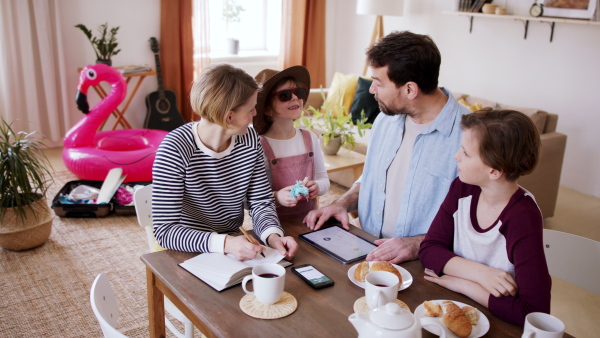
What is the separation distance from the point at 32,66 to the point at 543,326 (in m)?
4.82

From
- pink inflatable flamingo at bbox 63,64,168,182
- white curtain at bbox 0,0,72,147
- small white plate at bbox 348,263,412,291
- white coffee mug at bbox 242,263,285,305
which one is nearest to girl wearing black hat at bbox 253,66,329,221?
small white plate at bbox 348,263,412,291

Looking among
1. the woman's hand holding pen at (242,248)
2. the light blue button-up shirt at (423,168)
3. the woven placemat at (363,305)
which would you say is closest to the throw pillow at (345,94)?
the light blue button-up shirt at (423,168)

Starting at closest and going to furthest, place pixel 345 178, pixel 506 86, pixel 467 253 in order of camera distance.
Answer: pixel 467 253 < pixel 345 178 < pixel 506 86

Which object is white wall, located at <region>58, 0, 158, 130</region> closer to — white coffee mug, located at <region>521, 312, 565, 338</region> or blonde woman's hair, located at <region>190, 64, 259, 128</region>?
blonde woman's hair, located at <region>190, 64, 259, 128</region>

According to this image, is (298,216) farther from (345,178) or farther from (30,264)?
(345,178)

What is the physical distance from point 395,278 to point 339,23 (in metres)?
5.70

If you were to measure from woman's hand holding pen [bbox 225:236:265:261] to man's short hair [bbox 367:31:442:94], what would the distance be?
2.51ft

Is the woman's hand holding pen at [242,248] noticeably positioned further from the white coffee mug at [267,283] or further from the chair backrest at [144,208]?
the chair backrest at [144,208]

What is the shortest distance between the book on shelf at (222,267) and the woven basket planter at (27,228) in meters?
1.97

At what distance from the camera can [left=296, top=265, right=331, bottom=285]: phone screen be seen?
144 cm

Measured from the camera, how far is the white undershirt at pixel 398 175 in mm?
1958

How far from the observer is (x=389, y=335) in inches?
39.6

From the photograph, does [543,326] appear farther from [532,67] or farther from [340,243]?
[532,67]

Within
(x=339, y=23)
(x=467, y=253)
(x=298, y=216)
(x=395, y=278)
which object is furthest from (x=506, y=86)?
(x=395, y=278)
